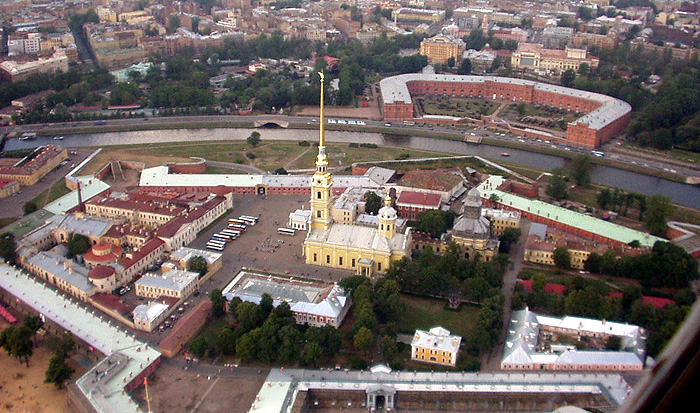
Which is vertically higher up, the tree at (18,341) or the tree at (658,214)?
the tree at (658,214)

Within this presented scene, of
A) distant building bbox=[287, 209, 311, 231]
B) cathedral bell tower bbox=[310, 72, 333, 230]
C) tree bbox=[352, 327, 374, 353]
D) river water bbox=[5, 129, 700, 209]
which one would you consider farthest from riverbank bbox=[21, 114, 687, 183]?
tree bbox=[352, 327, 374, 353]

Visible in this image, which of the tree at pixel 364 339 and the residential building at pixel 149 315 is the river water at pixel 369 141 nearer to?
the tree at pixel 364 339

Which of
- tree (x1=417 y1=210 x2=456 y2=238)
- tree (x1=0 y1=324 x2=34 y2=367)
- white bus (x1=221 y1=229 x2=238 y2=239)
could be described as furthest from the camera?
white bus (x1=221 y1=229 x2=238 y2=239)

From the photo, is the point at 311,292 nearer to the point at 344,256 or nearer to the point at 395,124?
the point at 344,256

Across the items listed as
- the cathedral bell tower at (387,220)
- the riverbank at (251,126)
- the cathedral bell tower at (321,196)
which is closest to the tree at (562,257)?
the cathedral bell tower at (387,220)

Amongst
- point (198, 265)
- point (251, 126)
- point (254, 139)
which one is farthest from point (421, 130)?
point (198, 265)

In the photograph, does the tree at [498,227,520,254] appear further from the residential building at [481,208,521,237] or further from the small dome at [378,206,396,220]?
the small dome at [378,206,396,220]
